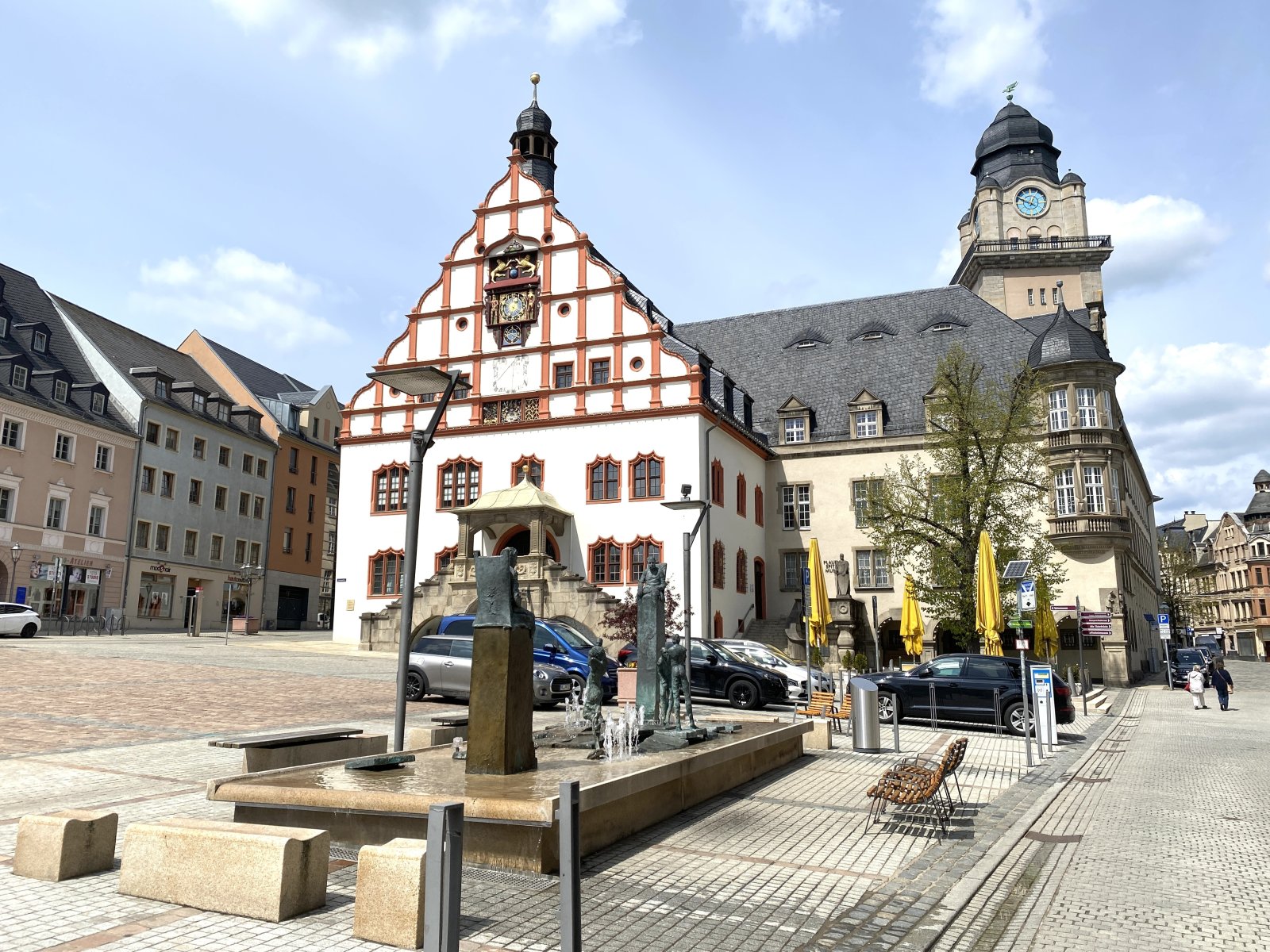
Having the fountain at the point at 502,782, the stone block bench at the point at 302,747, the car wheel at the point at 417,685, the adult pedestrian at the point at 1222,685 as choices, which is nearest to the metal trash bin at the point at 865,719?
the fountain at the point at 502,782

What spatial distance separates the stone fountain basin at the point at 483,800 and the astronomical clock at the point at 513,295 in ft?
102

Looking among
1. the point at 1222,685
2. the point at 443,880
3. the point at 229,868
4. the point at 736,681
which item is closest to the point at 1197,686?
the point at 1222,685

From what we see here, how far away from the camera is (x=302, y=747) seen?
1007cm

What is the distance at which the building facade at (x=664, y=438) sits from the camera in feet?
121

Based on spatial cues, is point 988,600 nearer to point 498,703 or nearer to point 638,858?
point 638,858

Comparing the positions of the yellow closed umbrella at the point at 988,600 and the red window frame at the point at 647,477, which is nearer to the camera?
the yellow closed umbrella at the point at 988,600

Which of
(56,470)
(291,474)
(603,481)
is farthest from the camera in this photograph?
(291,474)

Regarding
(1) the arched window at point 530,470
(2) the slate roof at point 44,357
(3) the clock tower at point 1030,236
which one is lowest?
(1) the arched window at point 530,470

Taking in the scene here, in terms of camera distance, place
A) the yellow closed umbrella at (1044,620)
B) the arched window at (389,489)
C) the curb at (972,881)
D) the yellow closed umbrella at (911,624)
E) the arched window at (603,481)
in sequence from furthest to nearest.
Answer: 1. the arched window at (389,489)
2. the arched window at (603,481)
3. the yellow closed umbrella at (1044,620)
4. the yellow closed umbrella at (911,624)
5. the curb at (972,881)

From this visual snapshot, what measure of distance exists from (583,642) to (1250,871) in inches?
644

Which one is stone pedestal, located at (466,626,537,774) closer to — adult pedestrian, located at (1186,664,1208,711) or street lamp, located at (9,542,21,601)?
adult pedestrian, located at (1186,664,1208,711)

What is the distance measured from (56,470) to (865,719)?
137 feet

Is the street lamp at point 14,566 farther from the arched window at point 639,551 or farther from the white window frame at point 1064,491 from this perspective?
the white window frame at point 1064,491

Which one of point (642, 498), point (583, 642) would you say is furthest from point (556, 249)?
point (583, 642)
